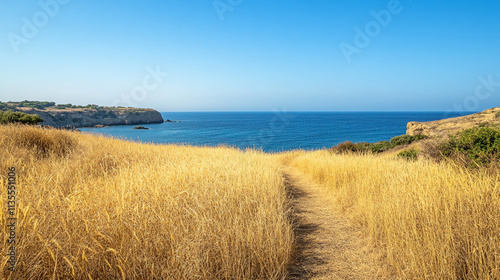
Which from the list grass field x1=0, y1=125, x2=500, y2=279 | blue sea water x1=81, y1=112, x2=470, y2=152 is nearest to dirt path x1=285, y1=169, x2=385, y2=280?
grass field x1=0, y1=125, x2=500, y2=279

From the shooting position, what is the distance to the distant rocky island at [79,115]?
64.7m

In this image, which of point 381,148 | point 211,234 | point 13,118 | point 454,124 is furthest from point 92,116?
point 211,234

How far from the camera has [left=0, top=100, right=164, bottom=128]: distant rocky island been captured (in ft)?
212

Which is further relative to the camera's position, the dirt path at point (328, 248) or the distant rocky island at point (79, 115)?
the distant rocky island at point (79, 115)

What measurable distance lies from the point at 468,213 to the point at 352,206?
9.29ft

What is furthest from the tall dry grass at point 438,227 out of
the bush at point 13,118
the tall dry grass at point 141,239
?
the bush at point 13,118

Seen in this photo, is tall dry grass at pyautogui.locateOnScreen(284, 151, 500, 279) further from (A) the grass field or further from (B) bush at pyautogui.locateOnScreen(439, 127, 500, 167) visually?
(B) bush at pyautogui.locateOnScreen(439, 127, 500, 167)

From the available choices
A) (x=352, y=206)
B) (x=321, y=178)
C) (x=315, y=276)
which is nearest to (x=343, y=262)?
(x=315, y=276)

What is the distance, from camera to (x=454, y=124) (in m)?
19.0

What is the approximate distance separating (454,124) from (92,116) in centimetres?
9315

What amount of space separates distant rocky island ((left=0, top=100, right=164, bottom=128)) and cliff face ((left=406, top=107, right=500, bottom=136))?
7343 cm

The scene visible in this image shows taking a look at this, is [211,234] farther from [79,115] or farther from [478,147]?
[79,115]

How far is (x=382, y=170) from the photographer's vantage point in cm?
736

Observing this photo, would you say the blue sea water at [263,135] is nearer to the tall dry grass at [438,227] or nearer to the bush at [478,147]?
the bush at [478,147]
